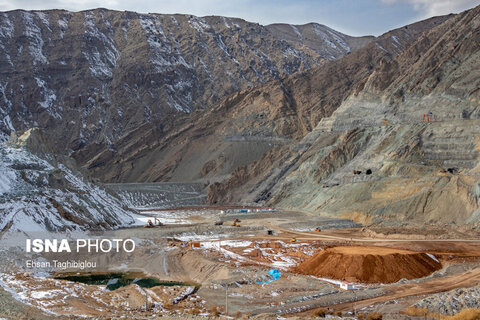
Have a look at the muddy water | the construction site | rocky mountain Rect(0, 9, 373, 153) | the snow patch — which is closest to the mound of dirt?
the construction site

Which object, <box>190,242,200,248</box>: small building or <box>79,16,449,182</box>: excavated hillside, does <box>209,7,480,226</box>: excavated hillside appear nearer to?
<box>79,16,449,182</box>: excavated hillside

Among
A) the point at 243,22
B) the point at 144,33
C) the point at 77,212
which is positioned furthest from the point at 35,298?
the point at 243,22

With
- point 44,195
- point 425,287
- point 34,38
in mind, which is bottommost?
point 425,287

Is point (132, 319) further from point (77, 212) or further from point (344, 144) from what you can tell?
point (344, 144)

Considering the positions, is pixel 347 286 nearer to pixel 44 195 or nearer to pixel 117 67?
pixel 44 195

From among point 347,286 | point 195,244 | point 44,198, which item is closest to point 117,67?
point 44,198
